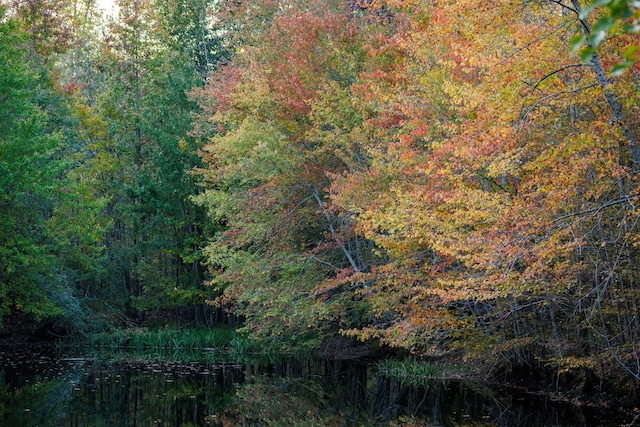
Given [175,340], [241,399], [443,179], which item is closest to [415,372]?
[241,399]

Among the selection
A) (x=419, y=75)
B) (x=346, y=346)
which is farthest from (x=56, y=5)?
(x=419, y=75)

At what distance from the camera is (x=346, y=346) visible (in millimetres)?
20453

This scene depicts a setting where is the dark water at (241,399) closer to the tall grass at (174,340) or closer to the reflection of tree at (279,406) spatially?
the reflection of tree at (279,406)

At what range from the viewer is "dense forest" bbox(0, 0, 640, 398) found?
9.42 meters

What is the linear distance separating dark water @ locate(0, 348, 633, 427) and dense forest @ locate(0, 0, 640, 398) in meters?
1.01

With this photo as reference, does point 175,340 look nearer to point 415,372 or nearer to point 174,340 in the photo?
point 174,340

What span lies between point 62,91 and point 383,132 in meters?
17.7

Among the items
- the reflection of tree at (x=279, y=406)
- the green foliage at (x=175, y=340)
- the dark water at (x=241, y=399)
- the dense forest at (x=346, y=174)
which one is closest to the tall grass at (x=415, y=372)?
the dark water at (x=241, y=399)

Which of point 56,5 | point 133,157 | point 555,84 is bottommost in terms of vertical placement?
point 555,84

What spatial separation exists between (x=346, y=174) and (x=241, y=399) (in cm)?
608

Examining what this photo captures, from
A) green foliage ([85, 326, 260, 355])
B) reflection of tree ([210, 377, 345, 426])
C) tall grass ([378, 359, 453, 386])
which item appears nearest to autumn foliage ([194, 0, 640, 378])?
tall grass ([378, 359, 453, 386])

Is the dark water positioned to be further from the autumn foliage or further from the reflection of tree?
the autumn foliage

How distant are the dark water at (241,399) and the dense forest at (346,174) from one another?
3.32 feet

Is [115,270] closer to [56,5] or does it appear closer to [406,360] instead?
[56,5]
